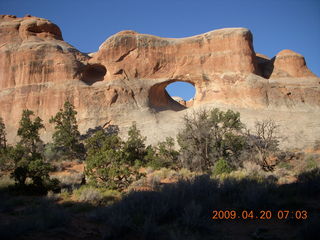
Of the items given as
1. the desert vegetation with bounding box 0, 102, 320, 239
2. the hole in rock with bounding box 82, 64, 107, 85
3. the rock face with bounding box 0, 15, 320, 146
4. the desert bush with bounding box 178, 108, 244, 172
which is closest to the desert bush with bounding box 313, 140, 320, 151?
the rock face with bounding box 0, 15, 320, 146

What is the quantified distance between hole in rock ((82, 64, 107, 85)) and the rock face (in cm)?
1

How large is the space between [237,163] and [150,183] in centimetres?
587

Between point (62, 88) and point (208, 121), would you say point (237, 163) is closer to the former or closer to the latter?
point (208, 121)

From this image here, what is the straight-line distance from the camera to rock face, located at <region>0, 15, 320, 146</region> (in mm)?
26578

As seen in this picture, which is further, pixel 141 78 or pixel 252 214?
pixel 141 78

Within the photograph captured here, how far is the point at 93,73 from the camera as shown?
3066 cm

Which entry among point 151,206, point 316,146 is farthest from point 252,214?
point 316,146

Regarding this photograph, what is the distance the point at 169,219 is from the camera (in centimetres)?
447

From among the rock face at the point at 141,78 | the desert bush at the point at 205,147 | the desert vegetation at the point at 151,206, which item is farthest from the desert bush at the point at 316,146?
the desert vegetation at the point at 151,206

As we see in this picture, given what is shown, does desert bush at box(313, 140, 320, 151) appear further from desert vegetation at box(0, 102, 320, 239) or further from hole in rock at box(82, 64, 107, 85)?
Result: hole in rock at box(82, 64, 107, 85)

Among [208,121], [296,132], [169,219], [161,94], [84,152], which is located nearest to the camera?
[169,219]

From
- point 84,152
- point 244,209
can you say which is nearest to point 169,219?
point 244,209

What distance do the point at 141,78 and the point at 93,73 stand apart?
22.0 feet

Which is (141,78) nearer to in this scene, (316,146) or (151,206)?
(316,146)
